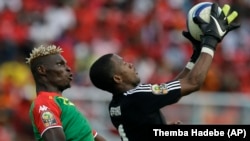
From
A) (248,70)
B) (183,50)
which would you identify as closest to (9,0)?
(183,50)

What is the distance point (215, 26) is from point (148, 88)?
76cm

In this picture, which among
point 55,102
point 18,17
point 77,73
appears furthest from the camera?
point 18,17

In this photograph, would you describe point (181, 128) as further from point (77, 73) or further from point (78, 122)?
point (77, 73)

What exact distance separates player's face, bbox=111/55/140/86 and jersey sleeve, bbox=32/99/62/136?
61cm

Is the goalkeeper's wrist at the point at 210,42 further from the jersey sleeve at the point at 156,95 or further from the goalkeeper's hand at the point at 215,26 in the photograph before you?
the jersey sleeve at the point at 156,95

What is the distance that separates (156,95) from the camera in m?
7.53

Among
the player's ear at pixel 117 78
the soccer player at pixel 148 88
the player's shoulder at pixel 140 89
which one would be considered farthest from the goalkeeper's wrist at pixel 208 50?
the player's ear at pixel 117 78

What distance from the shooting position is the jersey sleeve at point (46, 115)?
7469 millimetres

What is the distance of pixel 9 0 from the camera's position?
1692cm

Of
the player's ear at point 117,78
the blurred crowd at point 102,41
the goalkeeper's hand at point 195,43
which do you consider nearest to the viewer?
the player's ear at point 117,78

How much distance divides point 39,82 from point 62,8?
9115 mm

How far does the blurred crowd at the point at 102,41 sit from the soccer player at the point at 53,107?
6.72 metres

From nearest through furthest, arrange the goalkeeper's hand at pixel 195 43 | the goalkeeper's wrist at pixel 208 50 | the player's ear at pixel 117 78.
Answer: the goalkeeper's wrist at pixel 208 50
the player's ear at pixel 117 78
the goalkeeper's hand at pixel 195 43

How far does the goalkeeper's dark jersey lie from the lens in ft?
24.6
